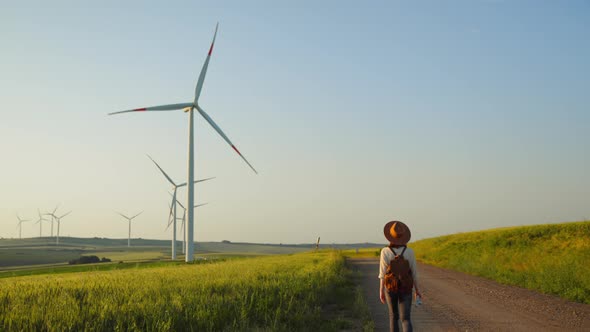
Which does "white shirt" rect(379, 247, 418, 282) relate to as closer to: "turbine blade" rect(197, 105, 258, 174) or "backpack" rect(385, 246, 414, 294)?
"backpack" rect(385, 246, 414, 294)

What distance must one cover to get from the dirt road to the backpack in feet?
11.2

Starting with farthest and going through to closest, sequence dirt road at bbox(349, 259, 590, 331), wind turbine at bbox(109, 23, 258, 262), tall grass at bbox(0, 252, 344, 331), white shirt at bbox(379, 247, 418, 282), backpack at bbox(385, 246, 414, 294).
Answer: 1. wind turbine at bbox(109, 23, 258, 262)
2. dirt road at bbox(349, 259, 590, 331)
3. white shirt at bbox(379, 247, 418, 282)
4. backpack at bbox(385, 246, 414, 294)
5. tall grass at bbox(0, 252, 344, 331)

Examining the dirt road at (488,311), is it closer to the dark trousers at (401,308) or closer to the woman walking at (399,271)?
the dark trousers at (401,308)

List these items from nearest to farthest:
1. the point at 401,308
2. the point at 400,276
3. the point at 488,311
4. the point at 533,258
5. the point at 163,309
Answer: the point at 400,276 → the point at 401,308 → the point at 163,309 → the point at 488,311 → the point at 533,258

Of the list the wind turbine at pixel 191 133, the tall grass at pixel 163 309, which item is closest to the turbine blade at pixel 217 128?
the wind turbine at pixel 191 133

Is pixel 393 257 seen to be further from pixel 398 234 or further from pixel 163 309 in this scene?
pixel 163 309

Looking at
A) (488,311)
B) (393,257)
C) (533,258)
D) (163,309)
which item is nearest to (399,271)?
(393,257)

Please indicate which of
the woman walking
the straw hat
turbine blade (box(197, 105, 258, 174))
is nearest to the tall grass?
the woman walking

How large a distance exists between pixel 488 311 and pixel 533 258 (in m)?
15.7

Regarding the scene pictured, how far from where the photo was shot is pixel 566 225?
37344mm

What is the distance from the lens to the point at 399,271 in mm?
9500

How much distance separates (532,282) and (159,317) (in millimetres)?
19417

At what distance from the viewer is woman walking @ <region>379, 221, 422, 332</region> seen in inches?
375

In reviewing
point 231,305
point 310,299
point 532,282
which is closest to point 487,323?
point 310,299
